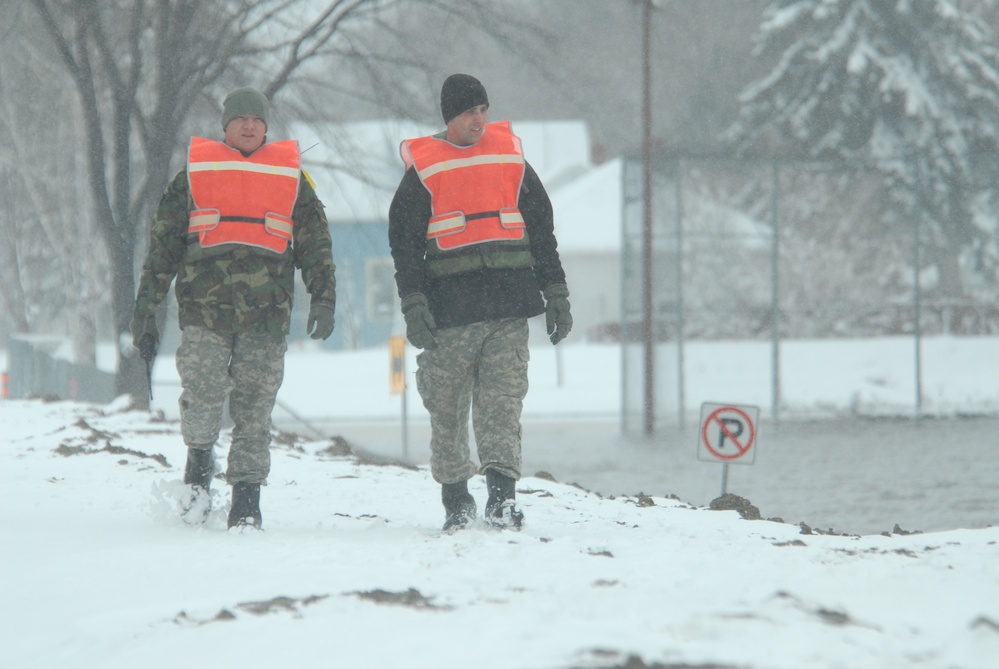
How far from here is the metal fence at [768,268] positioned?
19.9m

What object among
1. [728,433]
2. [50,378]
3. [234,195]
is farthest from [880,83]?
[234,195]

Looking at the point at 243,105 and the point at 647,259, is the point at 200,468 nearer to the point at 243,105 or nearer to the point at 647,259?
the point at 243,105

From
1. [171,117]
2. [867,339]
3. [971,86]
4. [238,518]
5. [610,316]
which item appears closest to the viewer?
[238,518]

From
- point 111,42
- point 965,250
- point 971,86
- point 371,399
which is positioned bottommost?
point 371,399

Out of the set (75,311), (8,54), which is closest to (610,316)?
(75,311)

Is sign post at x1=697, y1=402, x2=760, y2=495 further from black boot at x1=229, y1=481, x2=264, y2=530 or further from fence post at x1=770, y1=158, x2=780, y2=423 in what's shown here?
fence post at x1=770, y1=158, x2=780, y2=423

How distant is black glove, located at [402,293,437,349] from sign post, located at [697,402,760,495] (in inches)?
170

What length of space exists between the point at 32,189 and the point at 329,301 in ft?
85.1

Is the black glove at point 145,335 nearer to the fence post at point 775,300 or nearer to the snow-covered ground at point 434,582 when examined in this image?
the snow-covered ground at point 434,582

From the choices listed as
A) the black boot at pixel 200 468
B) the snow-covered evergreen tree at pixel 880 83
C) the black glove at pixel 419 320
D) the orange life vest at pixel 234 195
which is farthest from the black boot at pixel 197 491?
the snow-covered evergreen tree at pixel 880 83

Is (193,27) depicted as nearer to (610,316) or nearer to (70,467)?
(70,467)

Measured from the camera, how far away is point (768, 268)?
2064cm

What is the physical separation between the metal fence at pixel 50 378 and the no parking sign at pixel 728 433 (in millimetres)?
8101

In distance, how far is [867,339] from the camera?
2084 cm
